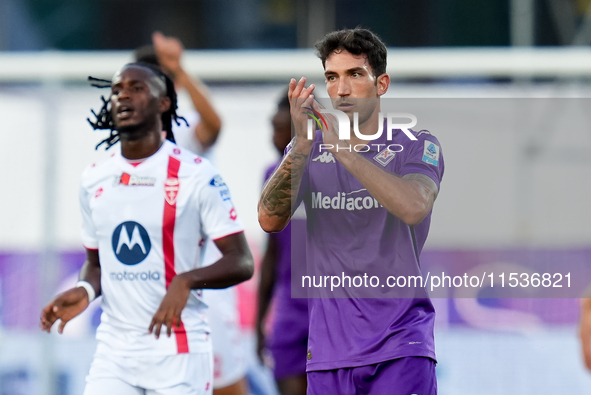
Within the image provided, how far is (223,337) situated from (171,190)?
1.44 meters

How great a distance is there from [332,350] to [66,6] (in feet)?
44.7

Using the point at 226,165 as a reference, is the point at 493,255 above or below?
below

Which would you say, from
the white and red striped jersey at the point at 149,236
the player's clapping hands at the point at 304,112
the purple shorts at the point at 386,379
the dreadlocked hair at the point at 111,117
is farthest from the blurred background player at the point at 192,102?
the purple shorts at the point at 386,379

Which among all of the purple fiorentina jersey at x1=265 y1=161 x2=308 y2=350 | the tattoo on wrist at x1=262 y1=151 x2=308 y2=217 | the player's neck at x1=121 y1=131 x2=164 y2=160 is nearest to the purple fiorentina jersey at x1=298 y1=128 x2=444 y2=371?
the tattoo on wrist at x1=262 y1=151 x2=308 y2=217

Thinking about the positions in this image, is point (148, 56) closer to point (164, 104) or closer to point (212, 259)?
point (164, 104)

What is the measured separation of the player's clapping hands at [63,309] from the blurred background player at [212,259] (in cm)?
126

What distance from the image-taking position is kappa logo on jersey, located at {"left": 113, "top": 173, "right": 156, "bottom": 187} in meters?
Result: 3.42

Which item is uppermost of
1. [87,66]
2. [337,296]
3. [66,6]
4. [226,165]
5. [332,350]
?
[66,6]

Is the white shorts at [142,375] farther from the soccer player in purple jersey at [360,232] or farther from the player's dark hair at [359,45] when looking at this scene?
the player's dark hair at [359,45]

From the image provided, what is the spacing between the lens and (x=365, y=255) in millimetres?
2840

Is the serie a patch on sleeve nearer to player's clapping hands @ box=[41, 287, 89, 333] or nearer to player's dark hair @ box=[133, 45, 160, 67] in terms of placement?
player's clapping hands @ box=[41, 287, 89, 333]

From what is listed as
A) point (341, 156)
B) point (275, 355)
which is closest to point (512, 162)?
point (275, 355)

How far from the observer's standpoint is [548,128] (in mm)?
7516

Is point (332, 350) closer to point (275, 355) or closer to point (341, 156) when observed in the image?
point (341, 156)
